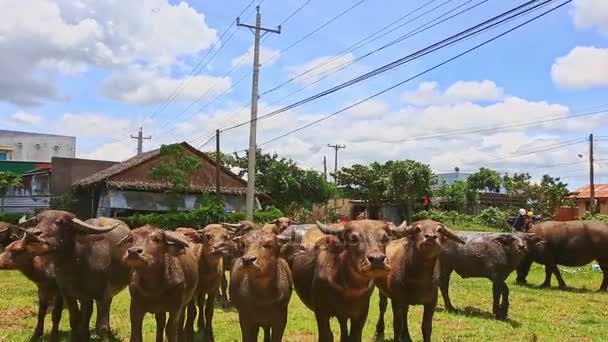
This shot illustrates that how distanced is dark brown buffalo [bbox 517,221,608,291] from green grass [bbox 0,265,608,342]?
1.30 metres

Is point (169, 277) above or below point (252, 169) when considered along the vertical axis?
below

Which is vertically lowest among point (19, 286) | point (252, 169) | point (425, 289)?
point (19, 286)

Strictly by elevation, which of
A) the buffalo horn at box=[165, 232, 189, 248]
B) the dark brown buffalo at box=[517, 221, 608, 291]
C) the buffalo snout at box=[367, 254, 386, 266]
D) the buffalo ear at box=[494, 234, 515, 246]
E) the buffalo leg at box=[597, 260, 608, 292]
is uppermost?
the buffalo horn at box=[165, 232, 189, 248]

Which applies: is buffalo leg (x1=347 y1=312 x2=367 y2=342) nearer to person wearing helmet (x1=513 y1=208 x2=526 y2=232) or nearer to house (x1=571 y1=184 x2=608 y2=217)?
person wearing helmet (x1=513 y1=208 x2=526 y2=232)

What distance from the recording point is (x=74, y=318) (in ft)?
27.7

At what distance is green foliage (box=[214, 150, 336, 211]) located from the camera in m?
45.9

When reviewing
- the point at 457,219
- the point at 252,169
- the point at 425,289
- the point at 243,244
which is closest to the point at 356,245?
the point at 243,244

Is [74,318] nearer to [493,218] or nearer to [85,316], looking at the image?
[85,316]

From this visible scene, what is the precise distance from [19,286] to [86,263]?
31.2 ft

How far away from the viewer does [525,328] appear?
35.4 ft

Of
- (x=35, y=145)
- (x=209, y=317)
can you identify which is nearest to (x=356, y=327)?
(x=209, y=317)

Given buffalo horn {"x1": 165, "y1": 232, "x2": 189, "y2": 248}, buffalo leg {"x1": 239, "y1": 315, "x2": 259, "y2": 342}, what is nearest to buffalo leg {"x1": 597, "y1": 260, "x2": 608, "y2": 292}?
buffalo leg {"x1": 239, "y1": 315, "x2": 259, "y2": 342}

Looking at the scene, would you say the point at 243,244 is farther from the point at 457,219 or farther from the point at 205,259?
the point at 457,219

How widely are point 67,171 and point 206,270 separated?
37189mm
